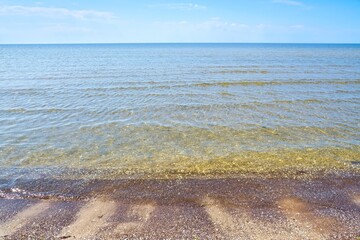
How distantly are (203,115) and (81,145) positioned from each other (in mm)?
7889

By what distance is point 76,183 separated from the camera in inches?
358

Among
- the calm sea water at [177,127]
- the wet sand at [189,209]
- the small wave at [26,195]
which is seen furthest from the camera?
the calm sea water at [177,127]

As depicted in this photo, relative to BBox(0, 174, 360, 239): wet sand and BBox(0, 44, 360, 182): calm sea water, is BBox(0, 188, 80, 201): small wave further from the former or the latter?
BBox(0, 44, 360, 182): calm sea water

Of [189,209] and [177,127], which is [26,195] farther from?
[177,127]

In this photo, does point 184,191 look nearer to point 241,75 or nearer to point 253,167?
point 253,167

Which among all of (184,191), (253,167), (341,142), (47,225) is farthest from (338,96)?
(47,225)

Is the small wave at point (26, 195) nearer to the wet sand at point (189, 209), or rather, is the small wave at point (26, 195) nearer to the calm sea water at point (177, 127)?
the wet sand at point (189, 209)

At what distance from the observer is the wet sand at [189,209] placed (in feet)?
21.1

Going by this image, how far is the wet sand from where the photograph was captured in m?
6.45

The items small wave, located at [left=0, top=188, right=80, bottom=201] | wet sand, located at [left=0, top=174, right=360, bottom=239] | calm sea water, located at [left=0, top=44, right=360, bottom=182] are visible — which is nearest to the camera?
wet sand, located at [left=0, top=174, right=360, bottom=239]

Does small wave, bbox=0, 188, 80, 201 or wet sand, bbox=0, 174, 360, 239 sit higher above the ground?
wet sand, bbox=0, 174, 360, 239

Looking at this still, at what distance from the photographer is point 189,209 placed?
7.41 m

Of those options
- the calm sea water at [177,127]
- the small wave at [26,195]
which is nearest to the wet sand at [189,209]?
the small wave at [26,195]

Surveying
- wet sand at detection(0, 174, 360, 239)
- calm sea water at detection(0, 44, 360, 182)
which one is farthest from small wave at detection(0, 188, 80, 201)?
calm sea water at detection(0, 44, 360, 182)
